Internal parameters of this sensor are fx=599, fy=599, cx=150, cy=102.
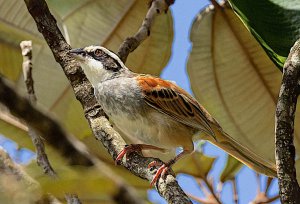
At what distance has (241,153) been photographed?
2824 millimetres

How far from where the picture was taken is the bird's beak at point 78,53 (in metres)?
2.47

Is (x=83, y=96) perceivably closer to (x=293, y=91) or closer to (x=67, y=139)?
(x=293, y=91)

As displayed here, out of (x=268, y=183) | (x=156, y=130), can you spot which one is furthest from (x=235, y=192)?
(x=156, y=130)

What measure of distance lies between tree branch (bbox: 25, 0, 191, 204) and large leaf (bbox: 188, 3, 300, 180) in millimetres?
684

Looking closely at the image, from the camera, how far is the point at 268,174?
101 inches

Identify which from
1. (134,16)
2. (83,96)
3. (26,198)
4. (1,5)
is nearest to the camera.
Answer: (26,198)

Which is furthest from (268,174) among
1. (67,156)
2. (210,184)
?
(67,156)

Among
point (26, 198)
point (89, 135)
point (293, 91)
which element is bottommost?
point (89, 135)

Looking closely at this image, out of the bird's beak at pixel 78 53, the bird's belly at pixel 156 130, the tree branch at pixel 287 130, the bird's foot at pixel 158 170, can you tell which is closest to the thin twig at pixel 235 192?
the bird's belly at pixel 156 130

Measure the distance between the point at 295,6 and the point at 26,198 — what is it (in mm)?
1751

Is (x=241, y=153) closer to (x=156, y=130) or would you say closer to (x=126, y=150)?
(x=156, y=130)

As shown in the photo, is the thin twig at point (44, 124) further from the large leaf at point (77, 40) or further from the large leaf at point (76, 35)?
the large leaf at point (76, 35)

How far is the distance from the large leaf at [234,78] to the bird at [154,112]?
9 centimetres

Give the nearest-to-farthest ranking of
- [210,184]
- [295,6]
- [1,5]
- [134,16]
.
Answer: [295,6] → [210,184] → [1,5] → [134,16]
